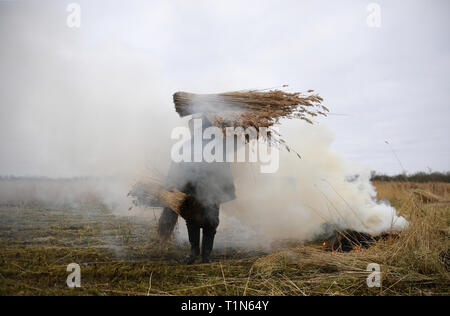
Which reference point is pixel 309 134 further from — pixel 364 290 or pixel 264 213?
pixel 364 290

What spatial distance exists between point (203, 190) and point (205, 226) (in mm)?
668

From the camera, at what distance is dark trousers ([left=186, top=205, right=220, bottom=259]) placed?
4.35 metres

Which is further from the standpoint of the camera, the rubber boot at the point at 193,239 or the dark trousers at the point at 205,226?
the rubber boot at the point at 193,239

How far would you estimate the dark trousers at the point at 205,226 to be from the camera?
14.3 feet

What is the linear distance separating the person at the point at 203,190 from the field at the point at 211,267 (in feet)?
1.55

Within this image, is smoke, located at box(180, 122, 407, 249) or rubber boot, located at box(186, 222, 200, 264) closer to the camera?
rubber boot, located at box(186, 222, 200, 264)

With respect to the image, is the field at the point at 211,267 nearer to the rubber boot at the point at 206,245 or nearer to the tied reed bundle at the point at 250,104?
the rubber boot at the point at 206,245

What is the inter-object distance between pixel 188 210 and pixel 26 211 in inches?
232

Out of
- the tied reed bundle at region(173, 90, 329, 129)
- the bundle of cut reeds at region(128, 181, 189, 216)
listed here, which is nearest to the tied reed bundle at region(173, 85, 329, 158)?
the tied reed bundle at region(173, 90, 329, 129)

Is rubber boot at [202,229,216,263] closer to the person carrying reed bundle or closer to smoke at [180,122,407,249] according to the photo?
the person carrying reed bundle

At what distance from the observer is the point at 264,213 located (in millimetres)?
6961

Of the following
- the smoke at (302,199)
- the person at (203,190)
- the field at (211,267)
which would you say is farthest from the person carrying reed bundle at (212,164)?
the smoke at (302,199)

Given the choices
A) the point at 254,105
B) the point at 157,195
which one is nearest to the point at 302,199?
the point at 254,105
